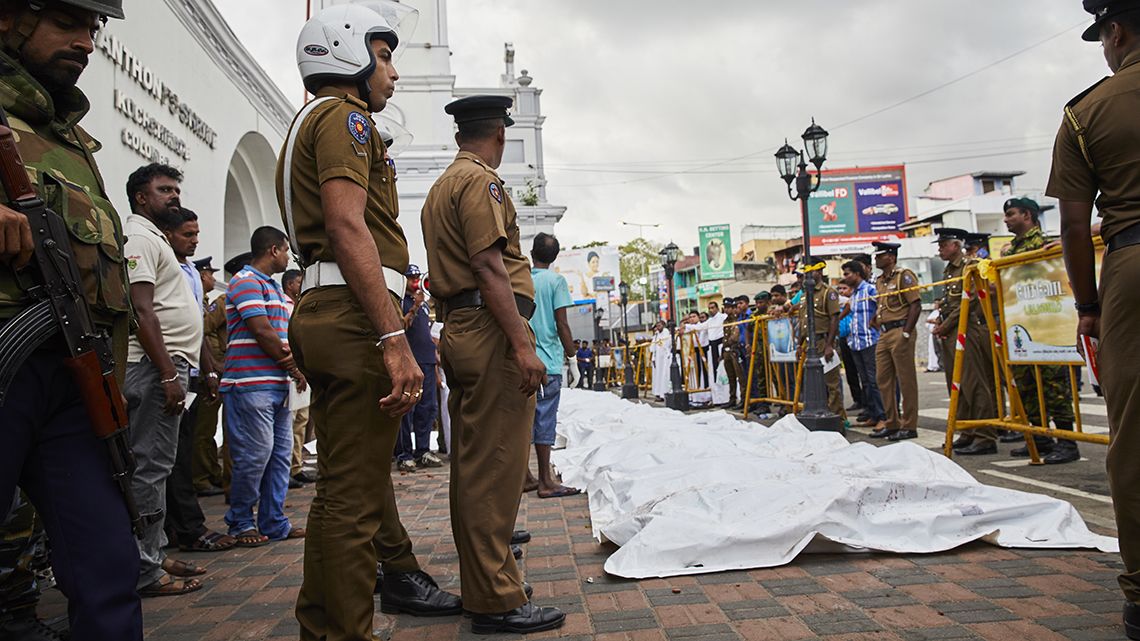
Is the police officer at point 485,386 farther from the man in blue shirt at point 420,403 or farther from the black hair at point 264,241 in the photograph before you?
the man in blue shirt at point 420,403

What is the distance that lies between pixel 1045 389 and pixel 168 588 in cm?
576

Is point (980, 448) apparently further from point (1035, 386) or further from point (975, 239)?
point (975, 239)

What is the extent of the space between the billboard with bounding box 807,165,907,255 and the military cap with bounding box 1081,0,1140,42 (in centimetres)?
3927

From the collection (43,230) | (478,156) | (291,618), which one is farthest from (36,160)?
(291,618)

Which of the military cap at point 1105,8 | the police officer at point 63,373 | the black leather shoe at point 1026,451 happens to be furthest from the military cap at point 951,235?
the police officer at point 63,373

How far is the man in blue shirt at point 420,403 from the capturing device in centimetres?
737

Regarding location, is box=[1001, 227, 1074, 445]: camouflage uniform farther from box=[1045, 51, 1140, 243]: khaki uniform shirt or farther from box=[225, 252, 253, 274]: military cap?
box=[225, 252, 253, 274]: military cap

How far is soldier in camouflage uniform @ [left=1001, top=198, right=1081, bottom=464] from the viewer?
18.2ft

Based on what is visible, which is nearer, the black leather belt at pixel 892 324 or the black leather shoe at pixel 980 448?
the black leather shoe at pixel 980 448

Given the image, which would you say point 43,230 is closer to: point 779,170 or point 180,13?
point 180,13

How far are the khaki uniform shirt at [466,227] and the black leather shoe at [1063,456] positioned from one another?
4616 millimetres

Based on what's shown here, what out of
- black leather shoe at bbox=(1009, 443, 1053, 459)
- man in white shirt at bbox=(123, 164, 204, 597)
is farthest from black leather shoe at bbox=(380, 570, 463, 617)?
black leather shoe at bbox=(1009, 443, 1053, 459)

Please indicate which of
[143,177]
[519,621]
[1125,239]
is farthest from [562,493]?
[1125,239]

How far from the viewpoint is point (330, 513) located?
88.0 inches
